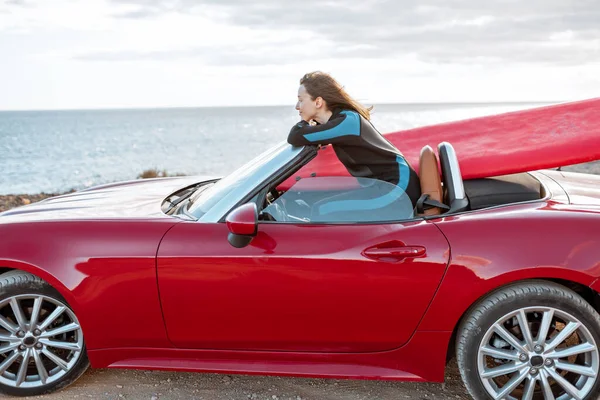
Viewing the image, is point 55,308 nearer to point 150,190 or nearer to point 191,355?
point 191,355

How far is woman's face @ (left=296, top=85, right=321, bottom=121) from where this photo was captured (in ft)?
12.5

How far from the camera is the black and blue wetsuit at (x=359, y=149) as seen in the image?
11.0 feet

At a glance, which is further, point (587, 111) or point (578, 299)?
point (587, 111)

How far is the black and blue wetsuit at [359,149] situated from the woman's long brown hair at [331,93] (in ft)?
0.80

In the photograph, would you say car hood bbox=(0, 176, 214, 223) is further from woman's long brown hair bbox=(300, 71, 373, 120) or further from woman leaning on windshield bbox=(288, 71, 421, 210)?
woman's long brown hair bbox=(300, 71, 373, 120)

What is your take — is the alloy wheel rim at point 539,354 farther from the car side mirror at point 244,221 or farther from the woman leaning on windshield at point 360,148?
the car side mirror at point 244,221

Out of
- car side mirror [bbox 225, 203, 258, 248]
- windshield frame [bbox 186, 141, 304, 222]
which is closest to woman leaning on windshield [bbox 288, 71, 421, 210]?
windshield frame [bbox 186, 141, 304, 222]

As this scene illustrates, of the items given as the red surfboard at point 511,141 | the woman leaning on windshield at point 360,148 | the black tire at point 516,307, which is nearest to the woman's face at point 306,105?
the woman leaning on windshield at point 360,148

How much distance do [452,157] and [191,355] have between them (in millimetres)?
1787

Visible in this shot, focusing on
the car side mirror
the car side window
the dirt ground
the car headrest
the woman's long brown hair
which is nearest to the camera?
the car side mirror

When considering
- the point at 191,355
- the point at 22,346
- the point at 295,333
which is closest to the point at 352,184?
the point at 295,333

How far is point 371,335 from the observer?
3.10m

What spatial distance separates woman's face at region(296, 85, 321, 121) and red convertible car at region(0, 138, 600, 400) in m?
0.52

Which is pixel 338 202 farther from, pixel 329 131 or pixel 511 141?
pixel 511 141
